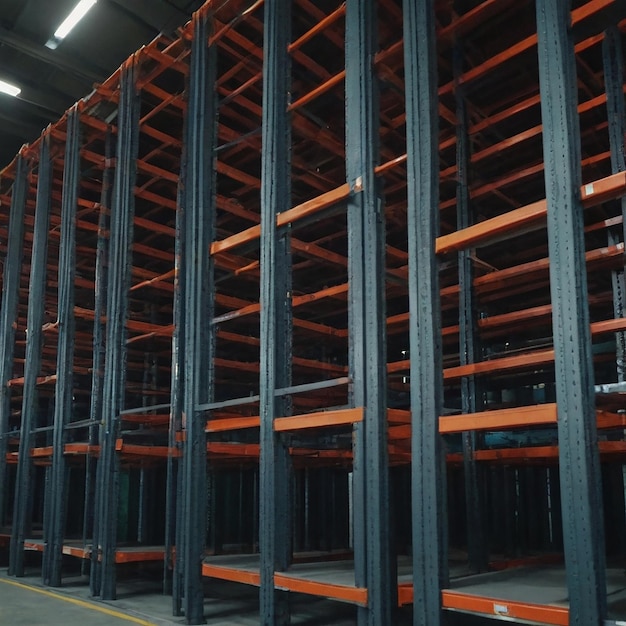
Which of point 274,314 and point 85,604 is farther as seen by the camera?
point 85,604

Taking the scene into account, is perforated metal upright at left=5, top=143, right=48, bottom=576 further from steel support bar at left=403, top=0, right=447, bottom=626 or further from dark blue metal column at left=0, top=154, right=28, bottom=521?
steel support bar at left=403, top=0, right=447, bottom=626

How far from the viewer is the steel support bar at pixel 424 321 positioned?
4.98 m

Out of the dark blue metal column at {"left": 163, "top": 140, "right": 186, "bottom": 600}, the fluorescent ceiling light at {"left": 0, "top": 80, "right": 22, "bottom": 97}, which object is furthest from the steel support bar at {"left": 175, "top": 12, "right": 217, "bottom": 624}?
the fluorescent ceiling light at {"left": 0, "top": 80, "right": 22, "bottom": 97}

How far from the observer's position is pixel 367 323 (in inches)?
225

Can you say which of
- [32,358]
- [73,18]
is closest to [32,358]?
[32,358]

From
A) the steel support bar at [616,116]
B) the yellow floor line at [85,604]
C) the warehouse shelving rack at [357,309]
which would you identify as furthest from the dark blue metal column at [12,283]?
the steel support bar at [616,116]

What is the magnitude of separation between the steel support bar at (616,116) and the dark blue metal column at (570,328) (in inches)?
66.3

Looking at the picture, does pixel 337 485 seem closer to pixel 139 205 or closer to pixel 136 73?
pixel 139 205

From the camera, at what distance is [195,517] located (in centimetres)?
696

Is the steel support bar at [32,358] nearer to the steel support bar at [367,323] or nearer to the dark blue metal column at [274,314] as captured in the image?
the dark blue metal column at [274,314]

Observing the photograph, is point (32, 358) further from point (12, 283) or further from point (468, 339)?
point (468, 339)

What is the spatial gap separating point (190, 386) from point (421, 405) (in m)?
2.90

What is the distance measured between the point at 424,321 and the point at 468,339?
205 centimetres

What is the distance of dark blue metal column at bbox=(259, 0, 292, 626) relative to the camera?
6.05 m
